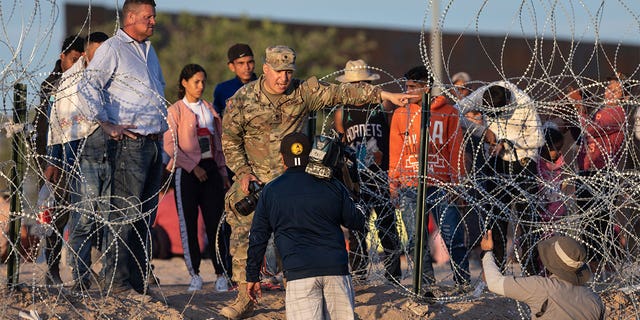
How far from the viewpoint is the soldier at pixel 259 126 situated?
279 inches

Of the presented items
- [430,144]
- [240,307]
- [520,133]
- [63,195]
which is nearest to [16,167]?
[63,195]

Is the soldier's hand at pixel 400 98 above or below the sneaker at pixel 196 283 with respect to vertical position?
above

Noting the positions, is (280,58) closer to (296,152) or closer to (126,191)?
(296,152)

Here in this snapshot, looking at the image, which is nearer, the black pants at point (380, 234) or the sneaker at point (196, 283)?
the black pants at point (380, 234)

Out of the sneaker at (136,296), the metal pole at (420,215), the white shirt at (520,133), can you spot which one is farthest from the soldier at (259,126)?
the white shirt at (520,133)

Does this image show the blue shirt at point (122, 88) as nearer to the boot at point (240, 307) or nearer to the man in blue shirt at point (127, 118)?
the man in blue shirt at point (127, 118)

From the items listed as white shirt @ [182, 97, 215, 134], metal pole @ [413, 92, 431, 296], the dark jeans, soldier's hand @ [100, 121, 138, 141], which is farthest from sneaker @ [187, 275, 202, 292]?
metal pole @ [413, 92, 431, 296]

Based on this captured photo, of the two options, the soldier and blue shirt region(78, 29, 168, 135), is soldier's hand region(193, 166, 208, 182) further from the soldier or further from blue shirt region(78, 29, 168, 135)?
the soldier

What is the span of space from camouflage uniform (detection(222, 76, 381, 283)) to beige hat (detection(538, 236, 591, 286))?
6.42ft

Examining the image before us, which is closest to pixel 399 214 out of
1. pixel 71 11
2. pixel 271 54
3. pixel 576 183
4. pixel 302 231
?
pixel 576 183

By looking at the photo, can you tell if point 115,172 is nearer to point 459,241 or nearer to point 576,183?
point 459,241

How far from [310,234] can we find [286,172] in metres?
0.38

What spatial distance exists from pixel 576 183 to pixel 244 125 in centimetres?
289

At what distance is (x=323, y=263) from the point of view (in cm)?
583
